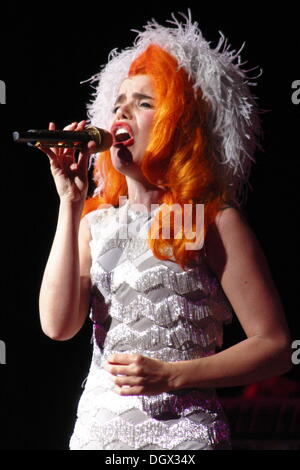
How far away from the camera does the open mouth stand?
61.2 inches

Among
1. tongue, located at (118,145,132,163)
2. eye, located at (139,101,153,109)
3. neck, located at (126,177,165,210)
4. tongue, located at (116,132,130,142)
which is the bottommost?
neck, located at (126,177,165,210)

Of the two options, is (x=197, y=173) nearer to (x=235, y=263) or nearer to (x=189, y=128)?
(x=189, y=128)

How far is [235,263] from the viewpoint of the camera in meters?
1.44

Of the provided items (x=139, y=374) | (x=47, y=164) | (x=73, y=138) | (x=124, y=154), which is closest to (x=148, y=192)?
(x=124, y=154)

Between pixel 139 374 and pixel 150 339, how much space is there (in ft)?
0.45

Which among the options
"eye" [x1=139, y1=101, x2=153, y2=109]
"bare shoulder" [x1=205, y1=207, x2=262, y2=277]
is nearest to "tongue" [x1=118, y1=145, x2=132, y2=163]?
"eye" [x1=139, y1=101, x2=153, y2=109]

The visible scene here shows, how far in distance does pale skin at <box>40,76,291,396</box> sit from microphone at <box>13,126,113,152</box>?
0.02m

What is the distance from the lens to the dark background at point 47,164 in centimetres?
250

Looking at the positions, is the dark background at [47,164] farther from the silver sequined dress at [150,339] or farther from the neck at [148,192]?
the silver sequined dress at [150,339]

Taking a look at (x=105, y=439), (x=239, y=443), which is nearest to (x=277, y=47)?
(x=239, y=443)

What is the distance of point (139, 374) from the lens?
132cm

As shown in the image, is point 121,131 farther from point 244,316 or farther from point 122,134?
point 244,316

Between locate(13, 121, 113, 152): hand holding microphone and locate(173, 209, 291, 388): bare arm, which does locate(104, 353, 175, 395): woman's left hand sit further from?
locate(13, 121, 113, 152): hand holding microphone

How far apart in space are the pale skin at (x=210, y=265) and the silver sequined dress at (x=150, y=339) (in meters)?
0.06
